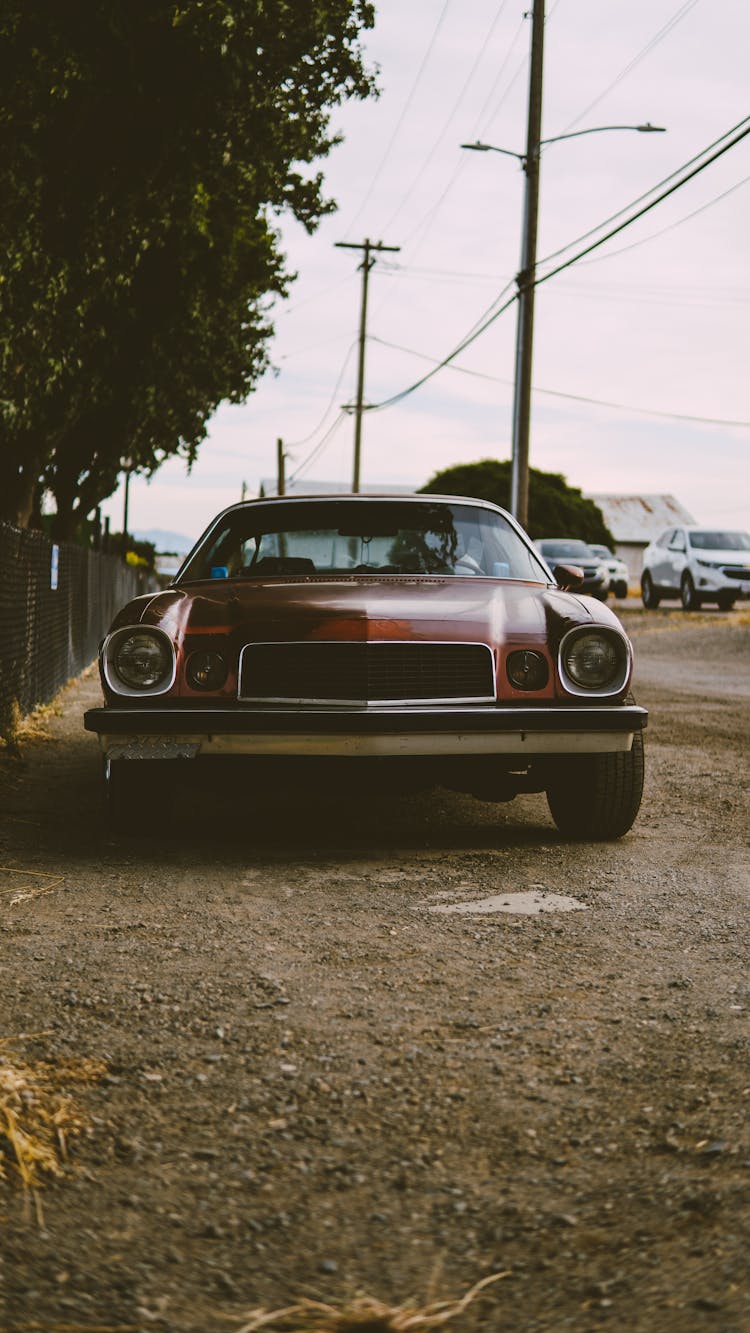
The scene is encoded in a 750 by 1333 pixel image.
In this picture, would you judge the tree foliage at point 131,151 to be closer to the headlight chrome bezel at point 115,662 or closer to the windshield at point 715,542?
the headlight chrome bezel at point 115,662

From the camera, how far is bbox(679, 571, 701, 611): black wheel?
2850 centimetres

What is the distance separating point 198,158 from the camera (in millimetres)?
12562

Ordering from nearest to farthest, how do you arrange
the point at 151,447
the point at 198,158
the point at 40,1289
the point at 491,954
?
the point at 40,1289
the point at 491,954
the point at 198,158
the point at 151,447

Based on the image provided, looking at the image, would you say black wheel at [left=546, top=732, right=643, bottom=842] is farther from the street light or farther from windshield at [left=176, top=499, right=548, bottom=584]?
the street light

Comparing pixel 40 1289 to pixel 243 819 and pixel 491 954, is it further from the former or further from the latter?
pixel 243 819

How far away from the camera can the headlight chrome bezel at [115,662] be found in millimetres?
5512

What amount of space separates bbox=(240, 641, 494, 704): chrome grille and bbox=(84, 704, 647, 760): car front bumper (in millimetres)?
82

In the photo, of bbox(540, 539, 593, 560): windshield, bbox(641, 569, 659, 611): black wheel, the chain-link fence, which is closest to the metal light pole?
the chain-link fence

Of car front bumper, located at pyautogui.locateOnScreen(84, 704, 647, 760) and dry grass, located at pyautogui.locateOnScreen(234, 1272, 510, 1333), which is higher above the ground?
car front bumper, located at pyautogui.locateOnScreen(84, 704, 647, 760)

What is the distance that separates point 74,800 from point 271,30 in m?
7.08

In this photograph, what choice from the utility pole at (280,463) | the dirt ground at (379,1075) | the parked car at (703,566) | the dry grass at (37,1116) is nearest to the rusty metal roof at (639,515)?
the utility pole at (280,463)

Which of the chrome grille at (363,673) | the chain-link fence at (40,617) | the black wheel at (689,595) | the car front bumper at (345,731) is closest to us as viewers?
the car front bumper at (345,731)

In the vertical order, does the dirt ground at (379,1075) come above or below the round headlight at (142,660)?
below

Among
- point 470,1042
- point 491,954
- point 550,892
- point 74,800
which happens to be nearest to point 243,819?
point 74,800
